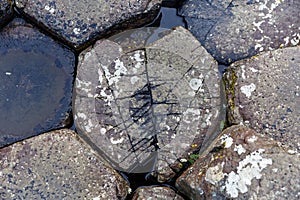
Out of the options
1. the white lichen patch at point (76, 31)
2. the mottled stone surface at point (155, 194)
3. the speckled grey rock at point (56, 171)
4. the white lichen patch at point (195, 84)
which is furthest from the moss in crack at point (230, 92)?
the white lichen patch at point (76, 31)

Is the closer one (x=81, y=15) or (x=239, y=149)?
(x=239, y=149)

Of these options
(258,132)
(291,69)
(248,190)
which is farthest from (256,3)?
(248,190)

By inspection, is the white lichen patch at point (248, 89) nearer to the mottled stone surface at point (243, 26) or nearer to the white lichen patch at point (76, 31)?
the mottled stone surface at point (243, 26)

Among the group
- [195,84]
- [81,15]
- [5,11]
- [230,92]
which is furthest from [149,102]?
[5,11]

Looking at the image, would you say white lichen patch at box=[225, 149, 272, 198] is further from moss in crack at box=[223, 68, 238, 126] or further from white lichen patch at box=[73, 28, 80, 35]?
white lichen patch at box=[73, 28, 80, 35]

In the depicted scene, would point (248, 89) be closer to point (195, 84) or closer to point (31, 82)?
point (195, 84)
